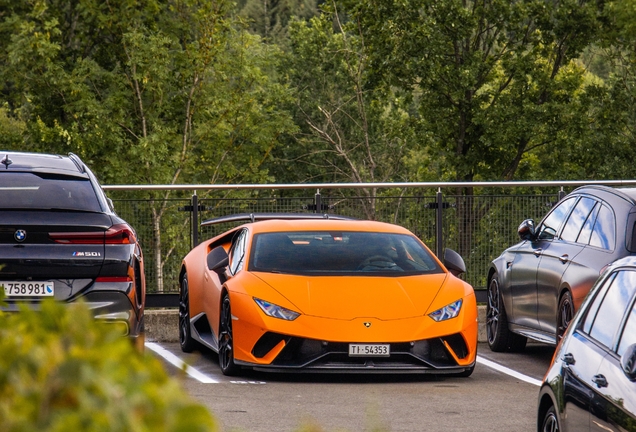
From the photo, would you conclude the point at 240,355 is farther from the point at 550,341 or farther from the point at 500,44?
the point at 500,44

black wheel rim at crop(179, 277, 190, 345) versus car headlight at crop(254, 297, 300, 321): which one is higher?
car headlight at crop(254, 297, 300, 321)

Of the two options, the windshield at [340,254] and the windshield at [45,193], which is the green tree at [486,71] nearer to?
the windshield at [340,254]

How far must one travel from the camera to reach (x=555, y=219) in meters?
10.8

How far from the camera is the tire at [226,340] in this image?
381 inches

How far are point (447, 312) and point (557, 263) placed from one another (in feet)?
3.77

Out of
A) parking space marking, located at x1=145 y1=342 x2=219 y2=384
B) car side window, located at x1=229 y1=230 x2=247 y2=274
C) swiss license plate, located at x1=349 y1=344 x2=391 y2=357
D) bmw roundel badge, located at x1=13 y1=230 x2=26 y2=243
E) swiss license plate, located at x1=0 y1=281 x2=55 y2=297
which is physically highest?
bmw roundel badge, located at x1=13 y1=230 x2=26 y2=243

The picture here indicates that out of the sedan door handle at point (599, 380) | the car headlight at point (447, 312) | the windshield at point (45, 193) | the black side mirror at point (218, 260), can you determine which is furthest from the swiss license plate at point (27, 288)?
the sedan door handle at point (599, 380)

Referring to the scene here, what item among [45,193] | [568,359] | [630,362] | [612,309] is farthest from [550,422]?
[45,193]

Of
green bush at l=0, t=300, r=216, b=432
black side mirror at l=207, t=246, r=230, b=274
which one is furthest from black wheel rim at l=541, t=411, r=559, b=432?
black side mirror at l=207, t=246, r=230, b=274

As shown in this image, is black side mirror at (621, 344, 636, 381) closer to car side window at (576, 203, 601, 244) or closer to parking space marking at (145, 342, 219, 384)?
parking space marking at (145, 342, 219, 384)

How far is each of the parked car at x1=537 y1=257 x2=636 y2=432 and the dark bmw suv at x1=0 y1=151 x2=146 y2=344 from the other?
3668mm

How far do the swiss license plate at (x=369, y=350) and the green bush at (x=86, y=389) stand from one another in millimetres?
7101

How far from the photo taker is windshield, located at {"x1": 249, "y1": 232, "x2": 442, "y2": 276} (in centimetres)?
1018

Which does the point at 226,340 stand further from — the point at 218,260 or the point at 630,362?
the point at 630,362
